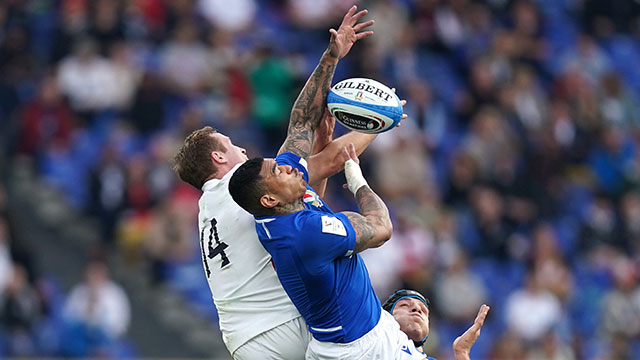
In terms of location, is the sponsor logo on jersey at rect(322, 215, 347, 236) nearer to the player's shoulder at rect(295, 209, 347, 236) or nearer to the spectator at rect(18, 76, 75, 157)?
the player's shoulder at rect(295, 209, 347, 236)

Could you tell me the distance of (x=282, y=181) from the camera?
568 centimetres

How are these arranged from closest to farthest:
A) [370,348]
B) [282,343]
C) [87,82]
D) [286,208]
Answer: [286,208]
[370,348]
[282,343]
[87,82]

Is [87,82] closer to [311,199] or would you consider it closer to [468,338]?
[311,199]

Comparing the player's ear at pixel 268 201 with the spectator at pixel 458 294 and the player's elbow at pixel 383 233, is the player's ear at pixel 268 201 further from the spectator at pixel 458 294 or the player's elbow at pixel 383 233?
the spectator at pixel 458 294

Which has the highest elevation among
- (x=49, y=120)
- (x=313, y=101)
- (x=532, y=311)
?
(x=49, y=120)

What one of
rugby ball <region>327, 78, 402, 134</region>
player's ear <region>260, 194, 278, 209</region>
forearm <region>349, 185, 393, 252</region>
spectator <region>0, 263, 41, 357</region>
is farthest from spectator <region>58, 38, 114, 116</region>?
player's ear <region>260, 194, 278, 209</region>

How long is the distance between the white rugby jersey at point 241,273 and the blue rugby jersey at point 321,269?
0.19 m

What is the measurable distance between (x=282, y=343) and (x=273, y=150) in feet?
27.7

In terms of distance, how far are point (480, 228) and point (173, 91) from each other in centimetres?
454

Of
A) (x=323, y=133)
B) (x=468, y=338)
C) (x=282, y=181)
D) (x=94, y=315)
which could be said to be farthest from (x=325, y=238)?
(x=94, y=315)

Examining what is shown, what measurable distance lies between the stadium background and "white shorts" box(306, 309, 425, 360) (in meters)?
6.69

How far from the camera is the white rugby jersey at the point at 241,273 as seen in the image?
6.01m

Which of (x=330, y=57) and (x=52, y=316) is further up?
(x=330, y=57)

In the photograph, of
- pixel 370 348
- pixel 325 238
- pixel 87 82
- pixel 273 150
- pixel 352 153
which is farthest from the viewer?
pixel 87 82
